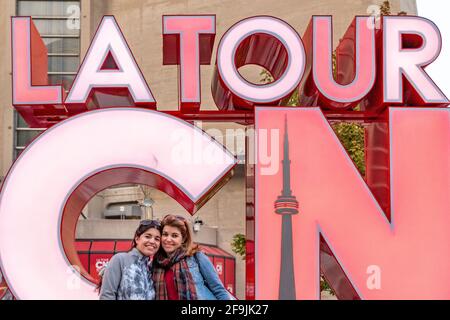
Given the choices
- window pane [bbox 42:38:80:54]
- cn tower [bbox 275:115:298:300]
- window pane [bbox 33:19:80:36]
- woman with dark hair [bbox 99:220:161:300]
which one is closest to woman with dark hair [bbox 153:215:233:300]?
woman with dark hair [bbox 99:220:161:300]

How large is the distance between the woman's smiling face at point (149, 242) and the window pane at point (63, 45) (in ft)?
119

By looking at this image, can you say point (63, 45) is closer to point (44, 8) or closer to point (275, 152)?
point (44, 8)

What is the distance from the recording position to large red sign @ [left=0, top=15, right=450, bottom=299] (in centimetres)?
1058

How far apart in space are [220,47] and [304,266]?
121 inches

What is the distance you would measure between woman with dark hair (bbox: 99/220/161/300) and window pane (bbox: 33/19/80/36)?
36916mm

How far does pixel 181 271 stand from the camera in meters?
10.2

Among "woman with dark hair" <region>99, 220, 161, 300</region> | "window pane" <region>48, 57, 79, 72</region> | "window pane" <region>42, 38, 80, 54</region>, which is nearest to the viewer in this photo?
"woman with dark hair" <region>99, 220, 161, 300</region>

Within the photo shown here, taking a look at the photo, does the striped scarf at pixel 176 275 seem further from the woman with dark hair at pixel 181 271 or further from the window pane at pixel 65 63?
the window pane at pixel 65 63

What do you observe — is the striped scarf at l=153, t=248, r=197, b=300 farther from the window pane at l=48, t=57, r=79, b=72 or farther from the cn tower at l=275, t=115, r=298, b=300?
the window pane at l=48, t=57, r=79, b=72

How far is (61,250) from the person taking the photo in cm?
1034

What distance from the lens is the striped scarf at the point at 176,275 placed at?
10070 mm

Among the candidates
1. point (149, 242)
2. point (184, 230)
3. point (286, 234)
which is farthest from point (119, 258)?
point (286, 234)

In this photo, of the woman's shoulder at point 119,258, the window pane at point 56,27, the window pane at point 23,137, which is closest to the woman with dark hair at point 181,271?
the woman's shoulder at point 119,258
